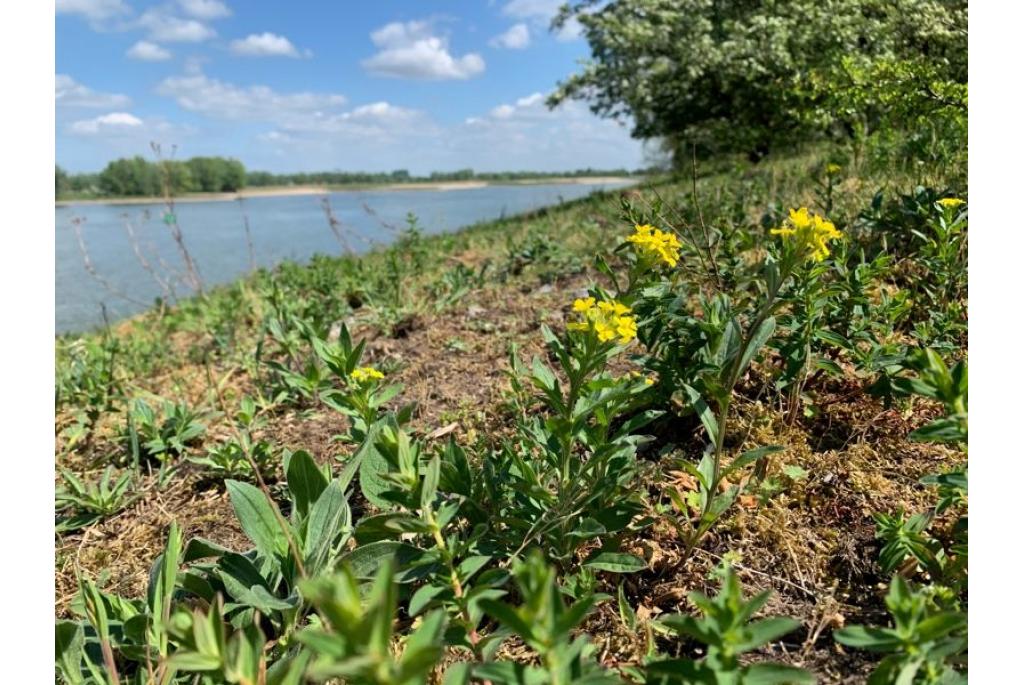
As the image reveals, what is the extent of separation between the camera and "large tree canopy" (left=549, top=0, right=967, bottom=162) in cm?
912

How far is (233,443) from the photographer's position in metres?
2.44

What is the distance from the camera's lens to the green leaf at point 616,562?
1.51 meters

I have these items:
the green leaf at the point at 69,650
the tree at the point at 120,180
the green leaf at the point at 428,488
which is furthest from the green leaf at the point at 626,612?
the tree at the point at 120,180

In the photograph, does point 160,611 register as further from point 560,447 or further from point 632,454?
point 632,454

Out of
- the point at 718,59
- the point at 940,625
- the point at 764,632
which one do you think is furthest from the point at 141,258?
the point at 718,59

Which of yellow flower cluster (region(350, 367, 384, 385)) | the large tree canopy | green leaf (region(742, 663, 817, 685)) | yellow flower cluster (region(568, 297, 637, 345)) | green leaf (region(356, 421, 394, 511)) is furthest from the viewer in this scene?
the large tree canopy

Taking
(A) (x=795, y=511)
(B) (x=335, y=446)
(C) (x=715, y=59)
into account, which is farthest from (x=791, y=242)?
(C) (x=715, y=59)

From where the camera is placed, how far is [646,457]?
2.11 metres

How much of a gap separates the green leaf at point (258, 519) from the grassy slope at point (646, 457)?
2.10 ft

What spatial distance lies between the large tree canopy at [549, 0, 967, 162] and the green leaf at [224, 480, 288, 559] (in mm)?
7202

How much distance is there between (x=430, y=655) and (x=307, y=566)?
78cm

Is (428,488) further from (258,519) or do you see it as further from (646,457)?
(646,457)

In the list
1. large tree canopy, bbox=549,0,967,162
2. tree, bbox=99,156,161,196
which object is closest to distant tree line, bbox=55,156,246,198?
tree, bbox=99,156,161,196

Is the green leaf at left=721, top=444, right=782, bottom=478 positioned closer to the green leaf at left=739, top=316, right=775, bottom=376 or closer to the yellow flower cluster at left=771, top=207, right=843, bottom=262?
the green leaf at left=739, top=316, right=775, bottom=376
